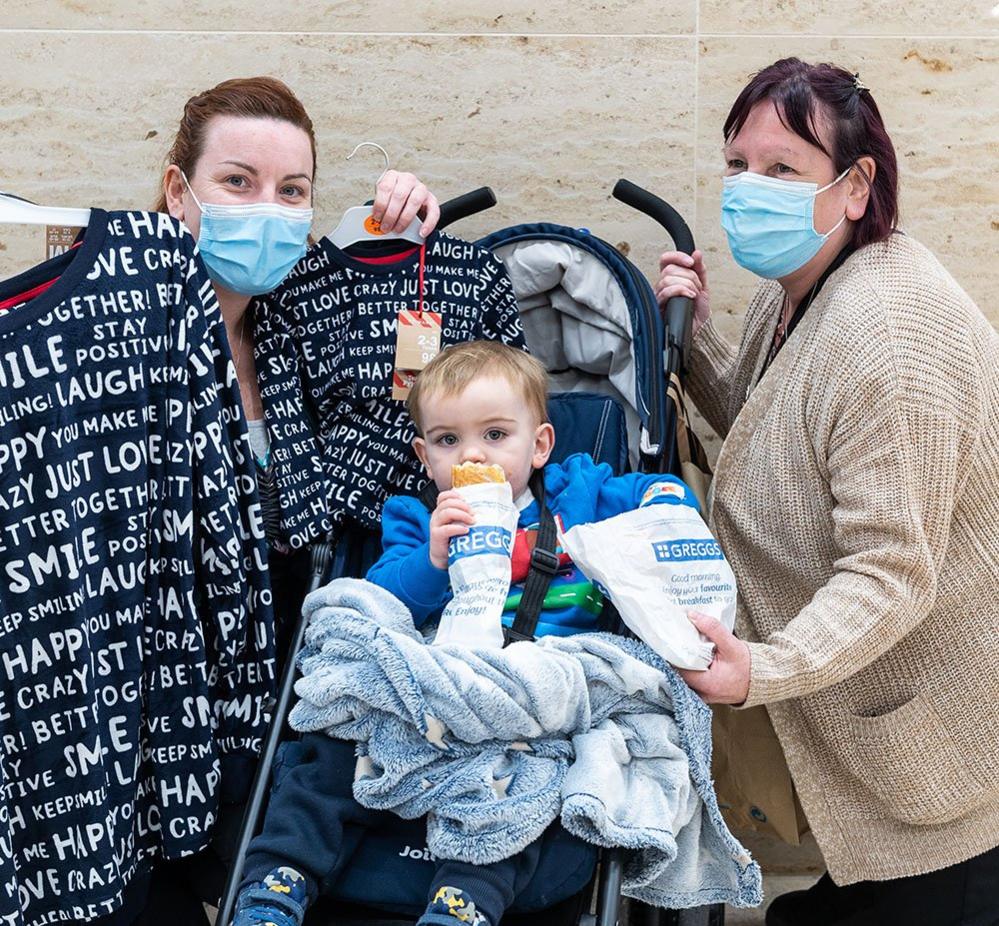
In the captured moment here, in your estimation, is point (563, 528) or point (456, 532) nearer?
point (456, 532)

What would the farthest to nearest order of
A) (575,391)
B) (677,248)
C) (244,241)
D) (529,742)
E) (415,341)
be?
(677,248), (575,391), (415,341), (244,241), (529,742)

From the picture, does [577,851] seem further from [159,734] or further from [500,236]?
[500,236]

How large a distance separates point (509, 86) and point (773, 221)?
1.02m

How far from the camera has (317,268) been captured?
2.65 meters

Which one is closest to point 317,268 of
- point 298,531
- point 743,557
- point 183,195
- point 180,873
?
point 183,195

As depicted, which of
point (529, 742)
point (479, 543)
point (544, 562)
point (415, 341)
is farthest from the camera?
point (415, 341)

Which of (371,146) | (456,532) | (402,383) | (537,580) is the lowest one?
(537,580)

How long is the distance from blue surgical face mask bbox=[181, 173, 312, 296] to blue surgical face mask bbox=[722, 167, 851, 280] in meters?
0.87

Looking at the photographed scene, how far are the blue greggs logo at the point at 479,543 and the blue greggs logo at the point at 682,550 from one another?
0.26 m

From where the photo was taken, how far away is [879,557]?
2150mm

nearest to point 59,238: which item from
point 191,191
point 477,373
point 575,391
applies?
point 191,191

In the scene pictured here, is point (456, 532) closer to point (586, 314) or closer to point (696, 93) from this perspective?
point (586, 314)

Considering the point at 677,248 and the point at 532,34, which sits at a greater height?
the point at 532,34

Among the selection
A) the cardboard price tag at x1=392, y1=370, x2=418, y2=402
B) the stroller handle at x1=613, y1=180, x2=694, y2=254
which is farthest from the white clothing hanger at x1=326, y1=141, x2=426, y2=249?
the stroller handle at x1=613, y1=180, x2=694, y2=254
